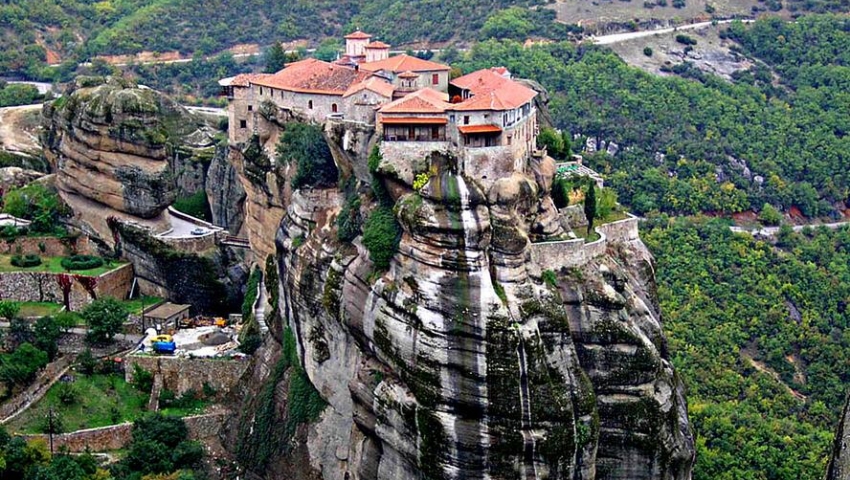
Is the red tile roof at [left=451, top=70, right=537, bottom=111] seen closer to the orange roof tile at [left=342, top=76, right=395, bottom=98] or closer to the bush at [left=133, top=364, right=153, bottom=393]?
the orange roof tile at [left=342, top=76, right=395, bottom=98]

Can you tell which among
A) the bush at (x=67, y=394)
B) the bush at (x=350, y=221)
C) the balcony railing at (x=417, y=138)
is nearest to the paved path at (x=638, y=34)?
the bush at (x=350, y=221)

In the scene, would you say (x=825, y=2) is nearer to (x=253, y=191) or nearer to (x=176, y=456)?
(x=253, y=191)

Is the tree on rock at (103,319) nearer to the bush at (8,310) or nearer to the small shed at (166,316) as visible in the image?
the small shed at (166,316)

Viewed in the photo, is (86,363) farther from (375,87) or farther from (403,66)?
(403,66)

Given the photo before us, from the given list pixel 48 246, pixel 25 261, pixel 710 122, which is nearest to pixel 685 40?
pixel 710 122

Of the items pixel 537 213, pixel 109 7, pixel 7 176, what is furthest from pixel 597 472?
pixel 109 7

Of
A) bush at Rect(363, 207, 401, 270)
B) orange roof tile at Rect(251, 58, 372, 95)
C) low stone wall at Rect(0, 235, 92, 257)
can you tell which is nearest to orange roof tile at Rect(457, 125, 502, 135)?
bush at Rect(363, 207, 401, 270)
